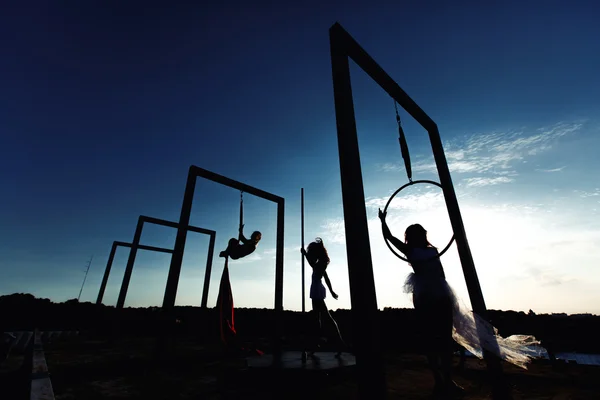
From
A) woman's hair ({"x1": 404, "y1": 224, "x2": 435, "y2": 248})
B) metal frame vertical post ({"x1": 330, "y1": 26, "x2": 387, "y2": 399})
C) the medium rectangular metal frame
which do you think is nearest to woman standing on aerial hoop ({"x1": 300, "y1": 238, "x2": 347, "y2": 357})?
woman's hair ({"x1": 404, "y1": 224, "x2": 435, "y2": 248})

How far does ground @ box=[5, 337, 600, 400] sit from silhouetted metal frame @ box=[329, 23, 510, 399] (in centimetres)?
129

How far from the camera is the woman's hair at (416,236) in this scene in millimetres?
3596

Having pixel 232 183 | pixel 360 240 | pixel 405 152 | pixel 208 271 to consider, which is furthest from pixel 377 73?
pixel 208 271

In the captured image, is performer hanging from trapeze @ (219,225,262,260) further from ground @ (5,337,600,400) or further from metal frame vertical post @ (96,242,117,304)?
metal frame vertical post @ (96,242,117,304)

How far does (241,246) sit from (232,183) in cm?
187

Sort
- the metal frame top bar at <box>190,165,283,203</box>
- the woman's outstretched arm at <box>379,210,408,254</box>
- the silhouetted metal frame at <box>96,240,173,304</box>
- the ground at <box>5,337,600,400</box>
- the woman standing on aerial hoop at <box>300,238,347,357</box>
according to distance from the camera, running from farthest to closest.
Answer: the silhouetted metal frame at <box>96,240,173,304</box>, the metal frame top bar at <box>190,165,283,203</box>, the woman standing on aerial hoop at <box>300,238,347,357</box>, the woman's outstretched arm at <box>379,210,408,254</box>, the ground at <box>5,337,600,400</box>

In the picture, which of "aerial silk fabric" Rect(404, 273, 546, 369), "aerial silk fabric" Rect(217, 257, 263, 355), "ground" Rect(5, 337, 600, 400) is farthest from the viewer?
"aerial silk fabric" Rect(217, 257, 263, 355)

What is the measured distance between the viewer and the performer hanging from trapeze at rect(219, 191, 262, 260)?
6.74 m

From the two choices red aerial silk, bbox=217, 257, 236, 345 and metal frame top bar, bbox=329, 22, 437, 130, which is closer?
metal frame top bar, bbox=329, 22, 437, 130

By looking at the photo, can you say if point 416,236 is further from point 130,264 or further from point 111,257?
point 111,257

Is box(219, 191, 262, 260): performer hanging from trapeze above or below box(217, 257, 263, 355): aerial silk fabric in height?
above

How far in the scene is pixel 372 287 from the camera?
78.4 inches

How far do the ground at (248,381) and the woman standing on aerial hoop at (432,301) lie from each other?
398 millimetres

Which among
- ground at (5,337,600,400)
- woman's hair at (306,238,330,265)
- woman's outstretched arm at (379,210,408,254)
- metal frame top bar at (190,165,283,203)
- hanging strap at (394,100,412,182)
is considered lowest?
ground at (5,337,600,400)
